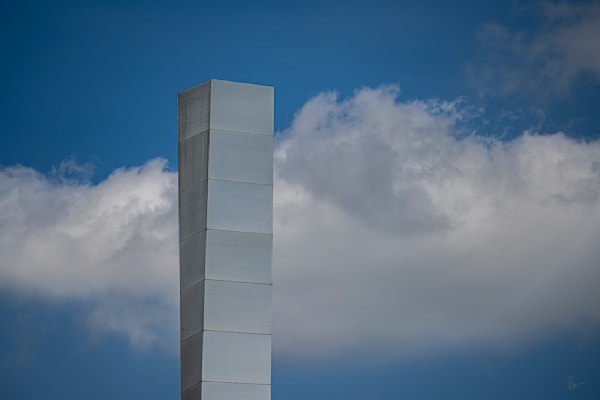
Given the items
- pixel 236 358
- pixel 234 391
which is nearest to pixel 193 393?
pixel 234 391

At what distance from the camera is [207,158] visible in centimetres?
3725

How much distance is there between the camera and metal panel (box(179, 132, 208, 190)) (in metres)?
37.4

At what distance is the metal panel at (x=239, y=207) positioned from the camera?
37.0 meters

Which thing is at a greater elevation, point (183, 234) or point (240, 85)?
point (240, 85)

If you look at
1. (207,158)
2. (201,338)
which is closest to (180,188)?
(207,158)

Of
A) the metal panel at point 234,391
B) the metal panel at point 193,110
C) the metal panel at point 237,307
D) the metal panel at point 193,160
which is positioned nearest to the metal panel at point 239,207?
the metal panel at point 193,160

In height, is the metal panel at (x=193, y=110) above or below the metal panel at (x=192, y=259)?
above

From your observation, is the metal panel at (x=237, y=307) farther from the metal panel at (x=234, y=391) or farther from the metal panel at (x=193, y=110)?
the metal panel at (x=193, y=110)

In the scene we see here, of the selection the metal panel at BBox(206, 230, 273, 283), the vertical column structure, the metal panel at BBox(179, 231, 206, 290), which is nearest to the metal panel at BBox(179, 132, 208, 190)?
the vertical column structure

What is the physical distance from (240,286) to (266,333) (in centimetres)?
151

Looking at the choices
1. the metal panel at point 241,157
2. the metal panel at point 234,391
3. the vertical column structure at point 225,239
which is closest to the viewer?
the metal panel at point 234,391

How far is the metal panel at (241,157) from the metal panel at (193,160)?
24 centimetres

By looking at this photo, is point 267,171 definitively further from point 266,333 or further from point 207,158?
point 266,333

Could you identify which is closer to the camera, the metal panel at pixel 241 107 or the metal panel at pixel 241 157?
the metal panel at pixel 241 157
